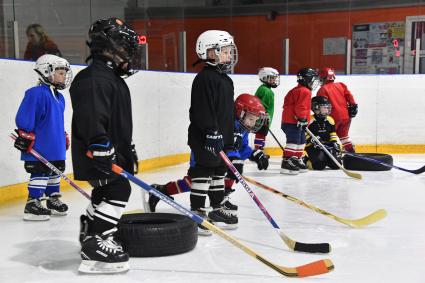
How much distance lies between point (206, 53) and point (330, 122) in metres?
3.13

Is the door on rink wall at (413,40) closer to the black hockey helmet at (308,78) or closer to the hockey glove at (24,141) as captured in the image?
the black hockey helmet at (308,78)

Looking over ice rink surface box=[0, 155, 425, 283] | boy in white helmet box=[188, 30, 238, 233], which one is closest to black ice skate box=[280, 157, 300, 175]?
ice rink surface box=[0, 155, 425, 283]

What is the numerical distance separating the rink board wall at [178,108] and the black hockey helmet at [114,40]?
188 cm

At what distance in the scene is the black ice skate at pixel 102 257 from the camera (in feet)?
7.12

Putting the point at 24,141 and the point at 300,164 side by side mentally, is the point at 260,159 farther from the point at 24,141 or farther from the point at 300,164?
the point at 300,164

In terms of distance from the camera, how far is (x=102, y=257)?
217cm

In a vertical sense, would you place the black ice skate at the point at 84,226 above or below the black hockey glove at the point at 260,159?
below

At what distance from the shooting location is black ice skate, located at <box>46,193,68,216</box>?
11.2 feet

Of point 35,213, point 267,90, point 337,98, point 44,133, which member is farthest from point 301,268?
point 337,98

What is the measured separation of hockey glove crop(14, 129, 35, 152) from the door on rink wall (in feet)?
18.9

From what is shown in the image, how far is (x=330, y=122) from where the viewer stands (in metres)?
5.83

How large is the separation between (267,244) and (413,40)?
577 centimetres

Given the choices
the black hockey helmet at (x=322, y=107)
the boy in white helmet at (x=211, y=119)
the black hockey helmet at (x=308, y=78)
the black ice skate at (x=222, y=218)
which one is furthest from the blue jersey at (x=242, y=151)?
the black hockey helmet at (x=322, y=107)

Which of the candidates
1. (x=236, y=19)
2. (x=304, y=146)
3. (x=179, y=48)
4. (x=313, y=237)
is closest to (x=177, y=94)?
(x=179, y=48)
